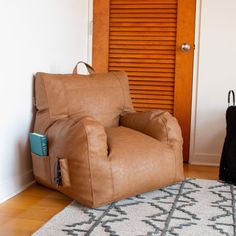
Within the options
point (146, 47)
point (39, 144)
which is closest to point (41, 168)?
point (39, 144)

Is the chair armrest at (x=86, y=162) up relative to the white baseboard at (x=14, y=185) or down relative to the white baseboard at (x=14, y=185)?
up

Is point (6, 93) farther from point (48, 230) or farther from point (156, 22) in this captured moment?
point (156, 22)

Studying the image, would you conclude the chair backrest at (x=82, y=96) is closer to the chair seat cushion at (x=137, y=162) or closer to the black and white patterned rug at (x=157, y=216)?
the chair seat cushion at (x=137, y=162)

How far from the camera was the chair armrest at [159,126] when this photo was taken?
2410mm

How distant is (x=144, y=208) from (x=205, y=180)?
703 millimetres

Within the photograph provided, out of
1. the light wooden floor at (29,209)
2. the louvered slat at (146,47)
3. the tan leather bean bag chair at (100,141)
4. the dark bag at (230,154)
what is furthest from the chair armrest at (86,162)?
the louvered slat at (146,47)

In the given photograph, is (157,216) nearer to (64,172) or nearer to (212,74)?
(64,172)

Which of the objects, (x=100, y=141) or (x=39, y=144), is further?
(x=39, y=144)

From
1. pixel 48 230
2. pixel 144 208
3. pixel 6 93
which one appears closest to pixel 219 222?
pixel 144 208

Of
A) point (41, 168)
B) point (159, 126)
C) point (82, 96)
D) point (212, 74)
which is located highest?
point (212, 74)

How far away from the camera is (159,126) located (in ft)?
7.98

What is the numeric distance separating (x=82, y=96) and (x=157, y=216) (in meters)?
0.84

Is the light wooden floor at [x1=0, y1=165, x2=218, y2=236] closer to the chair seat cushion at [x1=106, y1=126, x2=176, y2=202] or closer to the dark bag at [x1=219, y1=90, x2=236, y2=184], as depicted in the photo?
the chair seat cushion at [x1=106, y1=126, x2=176, y2=202]

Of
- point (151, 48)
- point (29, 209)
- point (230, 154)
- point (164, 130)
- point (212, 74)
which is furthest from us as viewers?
point (151, 48)
